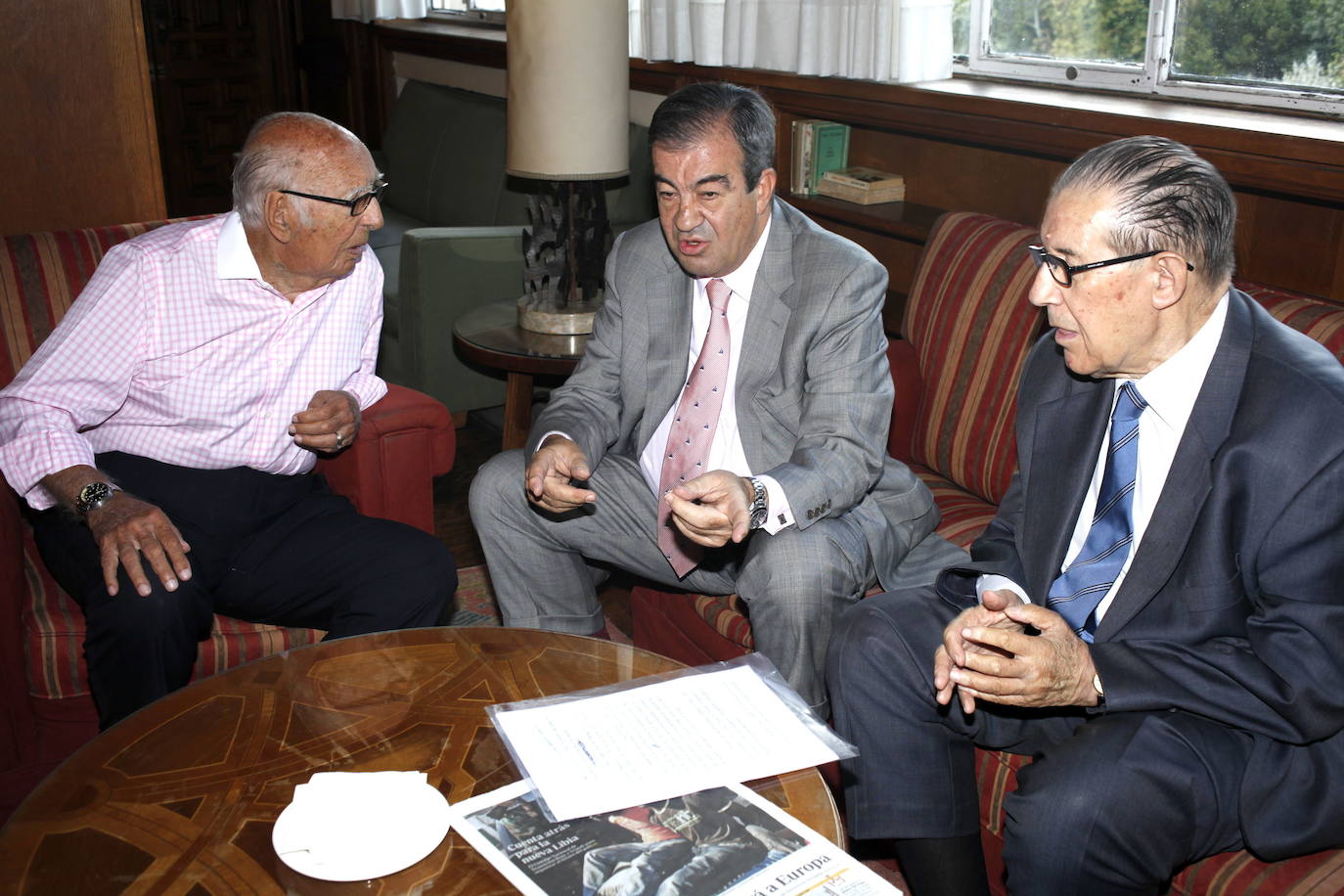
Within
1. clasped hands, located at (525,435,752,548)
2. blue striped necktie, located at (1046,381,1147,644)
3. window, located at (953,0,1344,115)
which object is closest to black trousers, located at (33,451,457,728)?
clasped hands, located at (525,435,752,548)

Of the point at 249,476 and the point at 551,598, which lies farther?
the point at 551,598

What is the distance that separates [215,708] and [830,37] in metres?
2.28

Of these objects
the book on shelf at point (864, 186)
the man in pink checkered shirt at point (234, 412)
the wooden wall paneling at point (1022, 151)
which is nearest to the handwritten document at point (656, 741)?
the man in pink checkered shirt at point (234, 412)

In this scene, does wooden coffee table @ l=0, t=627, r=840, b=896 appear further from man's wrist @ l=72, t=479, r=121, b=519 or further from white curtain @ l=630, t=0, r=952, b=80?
white curtain @ l=630, t=0, r=952, b=80

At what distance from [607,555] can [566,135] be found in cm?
112

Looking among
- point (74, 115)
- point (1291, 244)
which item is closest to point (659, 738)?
point (1291, 244)

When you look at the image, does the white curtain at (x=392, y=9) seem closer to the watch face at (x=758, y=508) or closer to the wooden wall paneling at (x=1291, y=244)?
the wooden wall paneling at (x=1291, y=244)

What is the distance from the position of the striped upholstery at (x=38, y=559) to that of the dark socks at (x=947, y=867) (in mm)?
1086

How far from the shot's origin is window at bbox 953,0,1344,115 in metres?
2.32

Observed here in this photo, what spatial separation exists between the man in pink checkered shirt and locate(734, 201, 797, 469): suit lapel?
1.96 ft

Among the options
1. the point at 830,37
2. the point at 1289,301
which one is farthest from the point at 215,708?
the point at 830,37

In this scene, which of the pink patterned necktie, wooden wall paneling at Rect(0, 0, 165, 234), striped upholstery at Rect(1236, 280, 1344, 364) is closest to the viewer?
striped upholstery at Rect(1236, 280, 1344, 364)

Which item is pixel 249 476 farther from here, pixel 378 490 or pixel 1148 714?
pixel 1148 714

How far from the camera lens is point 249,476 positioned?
2094mm
